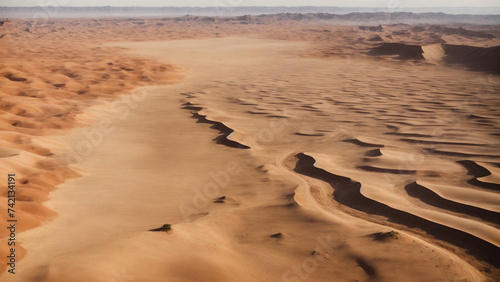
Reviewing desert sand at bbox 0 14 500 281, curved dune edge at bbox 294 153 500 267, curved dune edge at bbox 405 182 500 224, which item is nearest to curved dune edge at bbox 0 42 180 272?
desert sand at bbox 0 14 500 281

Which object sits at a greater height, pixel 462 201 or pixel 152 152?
pixel 462 201

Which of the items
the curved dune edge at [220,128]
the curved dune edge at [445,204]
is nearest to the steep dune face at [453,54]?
the curved dune edge at [220,128]

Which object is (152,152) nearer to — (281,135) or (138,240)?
(281,135)

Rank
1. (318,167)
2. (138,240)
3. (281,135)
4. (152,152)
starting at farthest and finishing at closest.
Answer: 1. (281,135)
2. (152,152)
3. (318,167)
4. (138,240)

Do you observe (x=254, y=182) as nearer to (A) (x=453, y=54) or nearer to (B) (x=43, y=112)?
(B) (x=43, y=112)

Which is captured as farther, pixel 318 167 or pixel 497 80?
pixel 497 80

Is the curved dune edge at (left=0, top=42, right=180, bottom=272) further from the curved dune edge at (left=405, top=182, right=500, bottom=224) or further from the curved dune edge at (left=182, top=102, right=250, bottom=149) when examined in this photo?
the curved dune edge at (left=405, top=182, right=500, bottom=224)

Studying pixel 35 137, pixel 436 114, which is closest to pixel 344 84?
pixel 436 114
